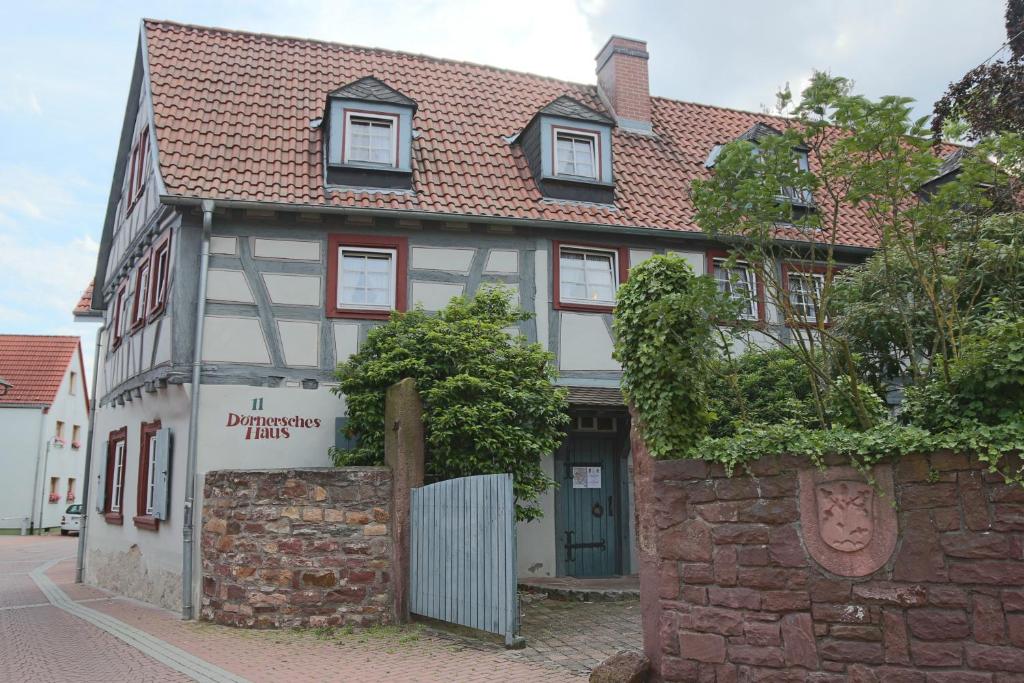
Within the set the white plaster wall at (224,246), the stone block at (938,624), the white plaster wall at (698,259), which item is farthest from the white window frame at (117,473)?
the stone block at (938,624)

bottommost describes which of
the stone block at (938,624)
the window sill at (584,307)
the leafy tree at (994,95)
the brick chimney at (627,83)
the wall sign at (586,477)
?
the stone block at (938,624)

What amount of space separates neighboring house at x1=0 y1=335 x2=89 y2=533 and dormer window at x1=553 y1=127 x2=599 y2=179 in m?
25.4

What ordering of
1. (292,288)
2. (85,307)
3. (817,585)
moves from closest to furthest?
(817,585), (292,288), (85,307)

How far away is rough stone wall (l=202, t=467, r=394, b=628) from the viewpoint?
911 cm

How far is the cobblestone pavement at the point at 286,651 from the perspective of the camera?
23.1ft

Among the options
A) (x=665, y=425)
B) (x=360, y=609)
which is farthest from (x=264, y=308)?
(x=665, y=425)

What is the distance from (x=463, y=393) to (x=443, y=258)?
9.72 ft

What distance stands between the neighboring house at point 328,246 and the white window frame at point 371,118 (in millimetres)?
32

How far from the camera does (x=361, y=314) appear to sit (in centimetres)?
1161

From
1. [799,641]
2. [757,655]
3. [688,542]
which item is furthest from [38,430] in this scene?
[799,641]

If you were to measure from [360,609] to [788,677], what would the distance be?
198 inches

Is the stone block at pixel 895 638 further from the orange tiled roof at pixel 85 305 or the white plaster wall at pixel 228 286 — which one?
the orange tiled roof at pixel 85 305

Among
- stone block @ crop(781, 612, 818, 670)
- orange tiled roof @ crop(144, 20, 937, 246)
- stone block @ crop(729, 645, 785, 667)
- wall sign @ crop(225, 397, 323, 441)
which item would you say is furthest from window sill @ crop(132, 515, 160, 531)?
stone block @ crop(781, 612, 818, 670)

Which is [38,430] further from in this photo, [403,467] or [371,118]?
[403,467]
